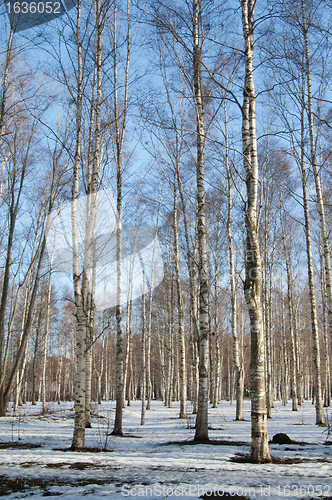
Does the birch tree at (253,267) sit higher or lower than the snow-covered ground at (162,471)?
higher

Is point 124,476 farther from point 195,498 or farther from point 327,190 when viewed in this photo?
point 327,190

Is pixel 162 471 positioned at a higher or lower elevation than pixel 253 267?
lower

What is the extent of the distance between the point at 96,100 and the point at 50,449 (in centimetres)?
742

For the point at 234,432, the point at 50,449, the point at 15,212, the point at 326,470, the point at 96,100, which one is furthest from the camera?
the point at 15,212

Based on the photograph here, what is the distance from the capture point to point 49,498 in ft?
10.4

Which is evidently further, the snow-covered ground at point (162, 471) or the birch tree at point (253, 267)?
the birch tree at point (253, 267)

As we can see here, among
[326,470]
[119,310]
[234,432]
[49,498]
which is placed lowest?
[234,432]

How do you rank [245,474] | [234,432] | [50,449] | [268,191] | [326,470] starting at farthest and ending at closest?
[268,191] → [234,432] → [50,449] → [326,470] → [245,474]

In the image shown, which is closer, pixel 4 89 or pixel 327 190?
pixel 4 89

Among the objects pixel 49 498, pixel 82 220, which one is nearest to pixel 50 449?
pixel 49 498

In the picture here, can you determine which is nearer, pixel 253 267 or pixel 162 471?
pixel 162 471

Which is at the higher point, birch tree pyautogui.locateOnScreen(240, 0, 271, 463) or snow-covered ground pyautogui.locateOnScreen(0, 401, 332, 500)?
birch tree pyautogui.locateOnScreen(240, 0, 271, 463)

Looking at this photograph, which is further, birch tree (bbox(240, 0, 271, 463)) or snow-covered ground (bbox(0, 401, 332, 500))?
birch tree (bbox(240, 0, 271, 463))

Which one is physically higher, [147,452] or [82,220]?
[82,220]
